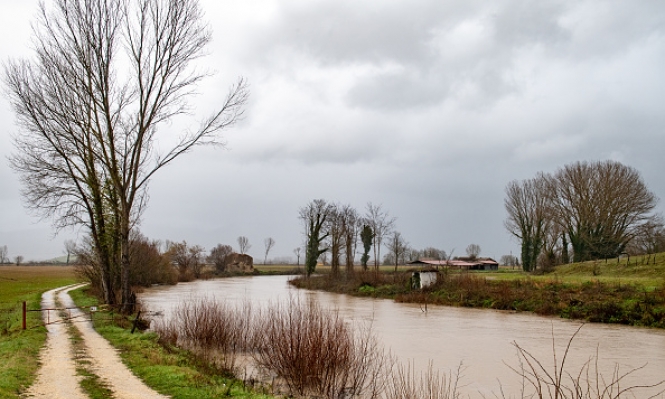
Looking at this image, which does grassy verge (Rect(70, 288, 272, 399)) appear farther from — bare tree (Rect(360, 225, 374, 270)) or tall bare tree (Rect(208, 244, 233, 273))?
tall bare tree (Rect(208, 244, 233, 273))

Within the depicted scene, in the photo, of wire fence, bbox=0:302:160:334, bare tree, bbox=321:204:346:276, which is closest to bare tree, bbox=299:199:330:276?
bare tree, bbox=321:204:346:276

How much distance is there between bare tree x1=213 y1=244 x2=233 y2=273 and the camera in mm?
96250

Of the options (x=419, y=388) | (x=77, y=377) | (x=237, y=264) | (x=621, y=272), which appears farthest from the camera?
(x=237, y=264)

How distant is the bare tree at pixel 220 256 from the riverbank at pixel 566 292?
2071 inches

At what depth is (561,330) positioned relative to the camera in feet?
74.3

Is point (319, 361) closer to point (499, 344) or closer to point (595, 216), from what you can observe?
point (499, 344)

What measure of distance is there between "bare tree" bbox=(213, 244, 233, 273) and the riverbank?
173 ft

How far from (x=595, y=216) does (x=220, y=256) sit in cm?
6926

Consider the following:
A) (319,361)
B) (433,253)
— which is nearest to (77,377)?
(319,361)

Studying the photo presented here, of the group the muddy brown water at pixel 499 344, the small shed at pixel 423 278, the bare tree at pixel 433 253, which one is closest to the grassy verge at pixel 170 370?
the muddy brown water at pixel 499 344

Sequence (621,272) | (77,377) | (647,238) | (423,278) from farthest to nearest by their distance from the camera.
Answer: (647,238) < (423,278) < (621,272) < (77,377)

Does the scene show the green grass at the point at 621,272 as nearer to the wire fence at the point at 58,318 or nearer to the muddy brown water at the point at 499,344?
the muddy brown water at the point at 499,344

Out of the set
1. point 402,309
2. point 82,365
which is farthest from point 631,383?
point 402,309

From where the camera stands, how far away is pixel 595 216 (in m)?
52.3
